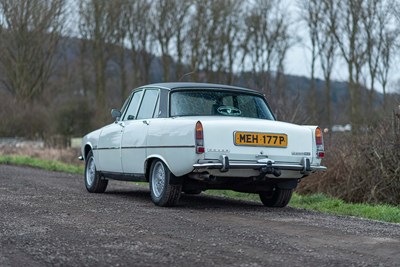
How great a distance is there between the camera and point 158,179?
9.66m

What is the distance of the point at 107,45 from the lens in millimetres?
42312

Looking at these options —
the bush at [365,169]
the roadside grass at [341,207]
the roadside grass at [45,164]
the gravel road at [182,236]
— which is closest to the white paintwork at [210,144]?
the gravel road at [182,236]

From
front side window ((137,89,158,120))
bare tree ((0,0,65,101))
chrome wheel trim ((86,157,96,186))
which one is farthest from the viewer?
bare tree ((0,0,65,101))

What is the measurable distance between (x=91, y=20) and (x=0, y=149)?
14.8 metres

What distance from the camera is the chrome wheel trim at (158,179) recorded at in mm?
9492

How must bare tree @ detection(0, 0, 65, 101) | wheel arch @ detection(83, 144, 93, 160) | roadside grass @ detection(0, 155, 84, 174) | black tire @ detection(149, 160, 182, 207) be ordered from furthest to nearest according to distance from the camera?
bare tree @ detection(0, 0, 65, 101) < roadside grass @ detection(0, 155, 84, 174) < wheel arch @ detection(83, 144, 93, 160) < black tire @ detection(149, 160, 182, 207)

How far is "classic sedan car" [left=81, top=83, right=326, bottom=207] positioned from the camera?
8742mm

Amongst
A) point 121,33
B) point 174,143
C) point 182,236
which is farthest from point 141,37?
point 182,236

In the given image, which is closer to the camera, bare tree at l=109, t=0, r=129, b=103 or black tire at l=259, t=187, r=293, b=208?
black tire at l=259, t=187, r=293, b=208

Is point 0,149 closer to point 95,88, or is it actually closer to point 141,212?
point 95,88

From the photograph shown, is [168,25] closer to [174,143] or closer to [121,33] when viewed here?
[121,33]

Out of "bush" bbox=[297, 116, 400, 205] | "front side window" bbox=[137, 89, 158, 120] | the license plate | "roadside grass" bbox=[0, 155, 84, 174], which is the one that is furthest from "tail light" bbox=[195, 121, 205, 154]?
"roadside grass" bbox=[0, 155, 84, 174]

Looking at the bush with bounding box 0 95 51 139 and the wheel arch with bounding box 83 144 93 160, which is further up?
the bush with bounding box 0 95 51 139

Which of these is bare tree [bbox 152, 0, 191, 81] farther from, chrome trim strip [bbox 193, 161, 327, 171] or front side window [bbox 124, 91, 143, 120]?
chrome trim strip [bbox 193, 161, 327, 171]
